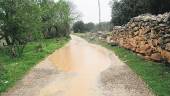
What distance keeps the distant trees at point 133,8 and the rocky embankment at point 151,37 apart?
2.52m

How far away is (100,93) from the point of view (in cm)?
1270

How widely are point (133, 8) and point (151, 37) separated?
15045 mm

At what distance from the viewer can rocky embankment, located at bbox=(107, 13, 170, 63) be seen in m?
16.8

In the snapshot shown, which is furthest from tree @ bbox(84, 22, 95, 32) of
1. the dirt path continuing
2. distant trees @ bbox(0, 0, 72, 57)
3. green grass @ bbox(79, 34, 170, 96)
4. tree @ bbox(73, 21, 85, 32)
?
the dirt path continuing

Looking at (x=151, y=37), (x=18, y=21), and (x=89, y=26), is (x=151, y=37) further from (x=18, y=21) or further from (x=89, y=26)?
(x=89, y=26)

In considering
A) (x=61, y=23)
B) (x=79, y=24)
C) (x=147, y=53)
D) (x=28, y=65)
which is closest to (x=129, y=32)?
(x=147, y=53)

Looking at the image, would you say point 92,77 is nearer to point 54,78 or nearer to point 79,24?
point 54,78

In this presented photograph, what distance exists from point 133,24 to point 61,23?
1691 inches

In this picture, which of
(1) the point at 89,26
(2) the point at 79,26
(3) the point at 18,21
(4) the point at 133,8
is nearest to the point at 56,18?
(2) the point at 79,26

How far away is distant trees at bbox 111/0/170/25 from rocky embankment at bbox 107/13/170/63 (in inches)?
99.1

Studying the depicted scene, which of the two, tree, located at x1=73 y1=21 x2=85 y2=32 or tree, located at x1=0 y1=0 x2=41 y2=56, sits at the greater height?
tree, located at x1=0 y1=0 x2=41 y2=56

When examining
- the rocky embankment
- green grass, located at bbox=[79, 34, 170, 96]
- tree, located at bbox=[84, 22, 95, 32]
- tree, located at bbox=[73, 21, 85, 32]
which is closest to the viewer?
green grass, located at bbox=[79, 34, 170, 96]

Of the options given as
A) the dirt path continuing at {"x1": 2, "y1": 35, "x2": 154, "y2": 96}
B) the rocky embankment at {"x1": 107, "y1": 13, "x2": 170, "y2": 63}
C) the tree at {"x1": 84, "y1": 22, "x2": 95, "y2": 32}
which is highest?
the rocky embankment at {"x1": 107, "y1": 13, "x2": 170, "y2": 63}

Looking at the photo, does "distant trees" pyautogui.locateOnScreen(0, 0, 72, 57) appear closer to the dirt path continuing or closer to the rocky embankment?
the rocky embankment
